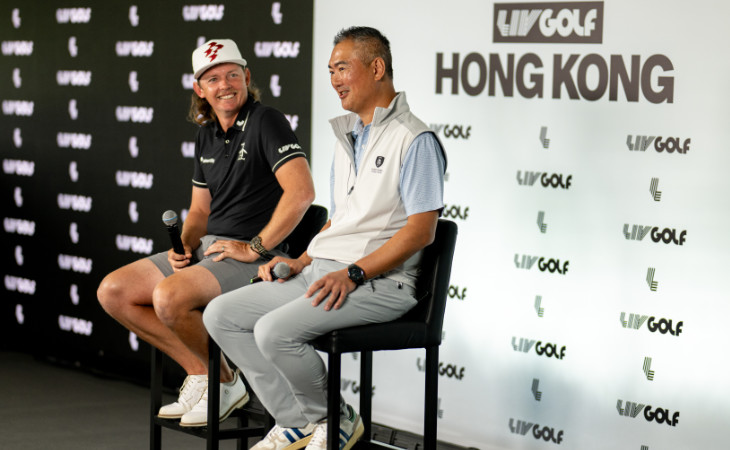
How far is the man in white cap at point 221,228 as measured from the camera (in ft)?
10.0

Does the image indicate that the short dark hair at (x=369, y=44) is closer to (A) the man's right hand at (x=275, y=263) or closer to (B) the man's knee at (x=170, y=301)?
(A) the man's right hand at (x=275, y=263)

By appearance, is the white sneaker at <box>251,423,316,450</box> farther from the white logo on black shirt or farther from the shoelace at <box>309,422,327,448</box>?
the white logo on black shirt

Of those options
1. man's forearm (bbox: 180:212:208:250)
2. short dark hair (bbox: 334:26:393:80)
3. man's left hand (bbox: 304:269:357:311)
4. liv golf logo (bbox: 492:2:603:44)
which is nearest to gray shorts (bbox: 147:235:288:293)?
man's forearm (bbox: 180:212:208:250)

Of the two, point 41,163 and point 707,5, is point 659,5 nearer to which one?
point 707,5

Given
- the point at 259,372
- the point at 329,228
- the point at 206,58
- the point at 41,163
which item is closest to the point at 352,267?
the point at 329,228

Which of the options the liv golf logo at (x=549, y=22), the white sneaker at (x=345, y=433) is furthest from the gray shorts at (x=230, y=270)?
the liv golf logo at (x=549, y=22)

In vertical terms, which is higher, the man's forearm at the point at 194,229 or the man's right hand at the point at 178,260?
the man's forearm at the point at 194,229

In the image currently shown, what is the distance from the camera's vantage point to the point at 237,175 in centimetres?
321

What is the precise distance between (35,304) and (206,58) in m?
2.75

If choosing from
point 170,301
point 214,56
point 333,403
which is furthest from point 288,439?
point 214,56

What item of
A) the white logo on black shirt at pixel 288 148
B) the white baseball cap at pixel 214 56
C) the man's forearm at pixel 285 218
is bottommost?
the man's forearm at pixel 285 218

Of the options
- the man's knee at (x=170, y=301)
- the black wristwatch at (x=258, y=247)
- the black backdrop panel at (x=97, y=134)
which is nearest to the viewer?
the man's knee at (x=170, y=301)

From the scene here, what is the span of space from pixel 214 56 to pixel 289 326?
1014 mm

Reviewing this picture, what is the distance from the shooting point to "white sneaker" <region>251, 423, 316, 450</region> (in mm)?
2746
